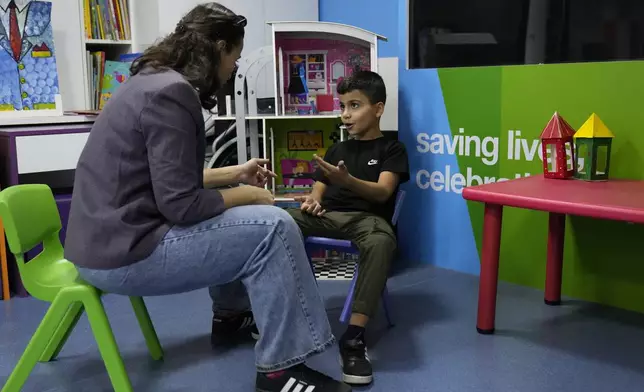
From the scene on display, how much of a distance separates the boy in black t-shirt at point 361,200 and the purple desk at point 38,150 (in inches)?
47.2

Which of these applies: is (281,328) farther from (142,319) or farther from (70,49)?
(70,49)

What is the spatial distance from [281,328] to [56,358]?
0.95 metres

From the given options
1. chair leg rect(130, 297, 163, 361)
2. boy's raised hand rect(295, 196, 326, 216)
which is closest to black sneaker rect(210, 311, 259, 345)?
chair leg rect(130, 297, 163, 361)

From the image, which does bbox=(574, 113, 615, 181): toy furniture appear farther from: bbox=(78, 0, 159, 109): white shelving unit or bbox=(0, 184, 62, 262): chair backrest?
bbox=(78, 0, 159, 109): white shelving unit

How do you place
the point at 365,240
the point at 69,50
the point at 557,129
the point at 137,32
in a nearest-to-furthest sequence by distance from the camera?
the point at 365,240
the point at 557,129
the point at 69,50
the point at 137,32

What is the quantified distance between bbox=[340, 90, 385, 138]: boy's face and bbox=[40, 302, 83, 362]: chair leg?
1.28m

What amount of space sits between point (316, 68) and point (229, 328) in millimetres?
1452

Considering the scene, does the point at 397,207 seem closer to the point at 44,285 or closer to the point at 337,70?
the point at 337,70

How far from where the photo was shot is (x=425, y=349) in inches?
88.0

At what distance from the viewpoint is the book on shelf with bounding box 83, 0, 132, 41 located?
345 cm

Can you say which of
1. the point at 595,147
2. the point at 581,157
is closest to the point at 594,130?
the point at 595,147

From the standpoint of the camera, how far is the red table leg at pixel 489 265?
2287 mm

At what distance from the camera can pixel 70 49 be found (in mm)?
3361

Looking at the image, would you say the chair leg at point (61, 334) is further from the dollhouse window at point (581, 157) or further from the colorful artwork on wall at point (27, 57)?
the dollhouse window at point (581, 157)
